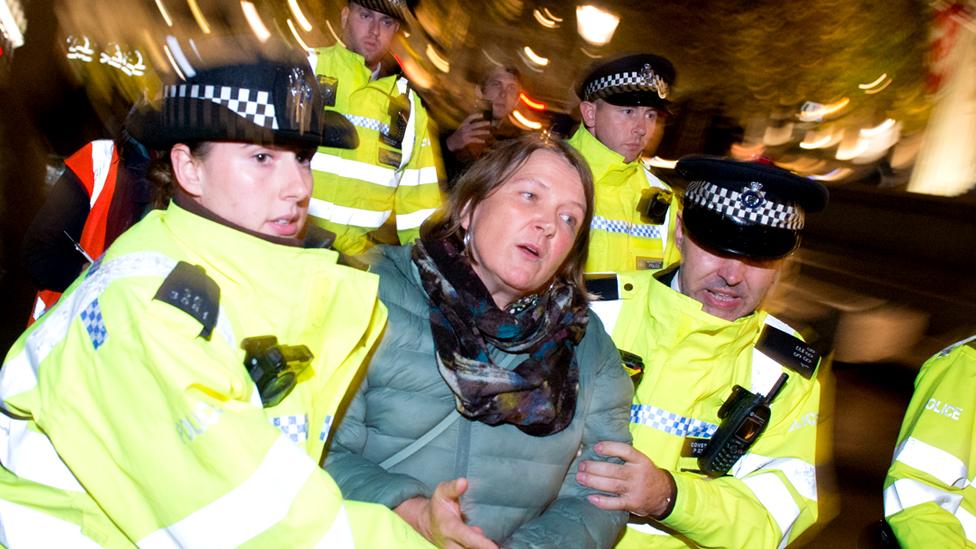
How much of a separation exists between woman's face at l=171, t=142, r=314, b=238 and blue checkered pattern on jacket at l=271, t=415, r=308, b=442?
42 cm

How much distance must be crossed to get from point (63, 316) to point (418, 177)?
301 centimetres

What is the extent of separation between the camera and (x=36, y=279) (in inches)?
116

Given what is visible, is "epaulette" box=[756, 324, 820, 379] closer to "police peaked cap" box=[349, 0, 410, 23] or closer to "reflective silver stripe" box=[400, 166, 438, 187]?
"reflective silver stripe" box=[400, 166, 438, 187]

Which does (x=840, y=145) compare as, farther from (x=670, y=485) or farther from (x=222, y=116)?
(x=222, y=116)

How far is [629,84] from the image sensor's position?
4.38m

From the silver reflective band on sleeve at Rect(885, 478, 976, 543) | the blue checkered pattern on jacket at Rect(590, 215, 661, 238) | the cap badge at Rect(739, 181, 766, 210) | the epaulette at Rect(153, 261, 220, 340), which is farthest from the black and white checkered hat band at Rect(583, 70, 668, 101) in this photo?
the epaulette at Rect(153, 261, 220, 340)

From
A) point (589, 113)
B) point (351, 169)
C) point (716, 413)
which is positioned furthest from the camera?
point (589, 113)

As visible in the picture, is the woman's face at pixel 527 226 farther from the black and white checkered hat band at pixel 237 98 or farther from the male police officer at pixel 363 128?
the male police officer at pixel 363 128

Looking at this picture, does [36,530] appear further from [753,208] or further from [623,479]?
[753,208]

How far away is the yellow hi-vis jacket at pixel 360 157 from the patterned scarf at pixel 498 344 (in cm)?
181

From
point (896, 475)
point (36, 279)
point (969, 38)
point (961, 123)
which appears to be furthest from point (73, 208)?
point (961, 123)

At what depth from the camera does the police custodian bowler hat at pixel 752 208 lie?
271 centimetres

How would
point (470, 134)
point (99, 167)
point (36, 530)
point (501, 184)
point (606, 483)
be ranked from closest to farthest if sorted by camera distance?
point (36, 530), point (606, 483), point (501, 184), point (99, 167), point (470, 134)

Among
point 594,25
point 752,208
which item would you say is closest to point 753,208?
point 752,208
